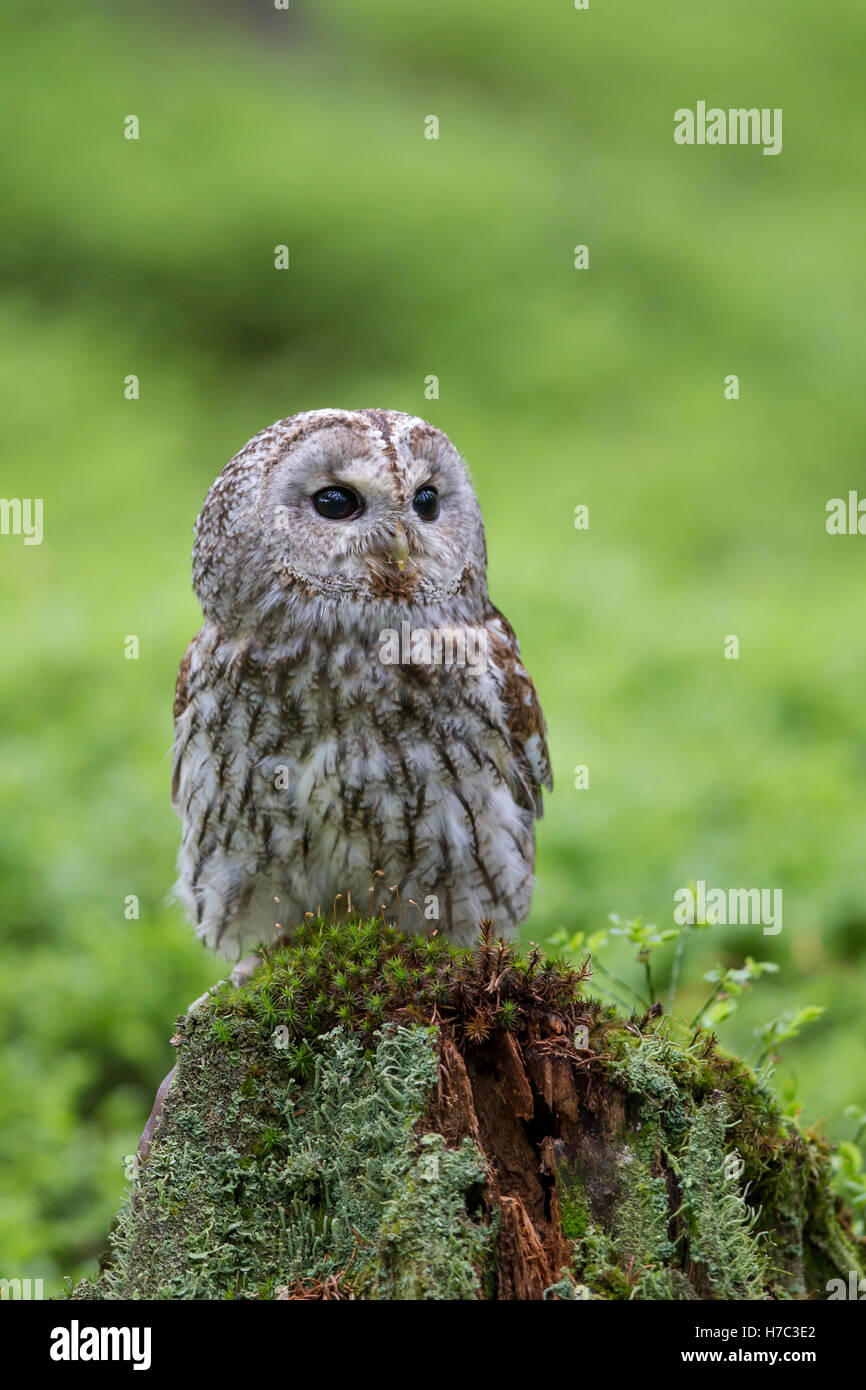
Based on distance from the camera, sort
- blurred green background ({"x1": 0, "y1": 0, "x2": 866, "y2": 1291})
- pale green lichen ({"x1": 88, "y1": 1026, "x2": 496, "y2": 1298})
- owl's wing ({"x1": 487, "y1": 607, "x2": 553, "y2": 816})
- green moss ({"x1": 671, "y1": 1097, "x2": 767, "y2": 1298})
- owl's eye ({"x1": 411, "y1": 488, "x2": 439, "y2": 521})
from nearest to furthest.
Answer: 1. pale green lichen ({"x1": 88, "y1": 1026, "x2": 496, "y2": 1298})
2. green moss ({"x1": 671, "y1": 1097, "x2": 767, "y2": 1298})
3. owl's eye ({"x1": 411, "y1": 488, "x2": 439, "y2": 521})
4. owl's wing ({"x1": 487, "y1": 607, "x2": 553, "y2": 816})
5. blurred green background ({"x1": 0, "y1": 0, "x2": 866, "y2": 1291})

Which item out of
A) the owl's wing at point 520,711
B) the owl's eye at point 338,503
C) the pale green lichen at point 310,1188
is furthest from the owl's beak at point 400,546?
the pale green lichen at point 310,1188

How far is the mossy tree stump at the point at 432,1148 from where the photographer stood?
2.27m

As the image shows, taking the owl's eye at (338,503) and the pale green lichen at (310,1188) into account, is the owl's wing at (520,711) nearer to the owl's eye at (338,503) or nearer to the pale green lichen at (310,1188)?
the owl's eye at (338,503)

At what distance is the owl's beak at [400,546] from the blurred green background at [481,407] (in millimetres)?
2211

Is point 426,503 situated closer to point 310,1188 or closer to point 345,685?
point 345,685

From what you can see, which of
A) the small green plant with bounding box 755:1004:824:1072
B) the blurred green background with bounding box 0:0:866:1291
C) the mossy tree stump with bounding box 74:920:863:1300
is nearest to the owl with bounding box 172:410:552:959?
the mossy tree stump with bounding box 74:920:863:1300

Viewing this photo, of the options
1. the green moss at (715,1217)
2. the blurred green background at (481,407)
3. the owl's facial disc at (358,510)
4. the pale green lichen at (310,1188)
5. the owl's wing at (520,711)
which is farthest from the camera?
the blurred green background at (481,407)

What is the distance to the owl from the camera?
3057 mm

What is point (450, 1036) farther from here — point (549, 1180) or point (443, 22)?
point (443, 22)

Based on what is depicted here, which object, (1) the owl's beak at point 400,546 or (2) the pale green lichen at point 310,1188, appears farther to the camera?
(1) the owl's beak at point 400,546

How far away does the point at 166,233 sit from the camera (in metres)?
12.0

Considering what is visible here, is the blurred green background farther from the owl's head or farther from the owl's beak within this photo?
the owl's beak

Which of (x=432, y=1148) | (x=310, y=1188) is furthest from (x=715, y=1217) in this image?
(x=310, y=1188)

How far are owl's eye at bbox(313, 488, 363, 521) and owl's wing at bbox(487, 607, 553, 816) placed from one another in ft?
1.98
